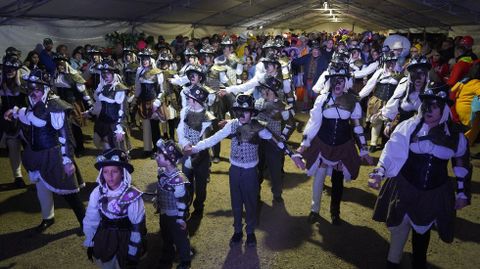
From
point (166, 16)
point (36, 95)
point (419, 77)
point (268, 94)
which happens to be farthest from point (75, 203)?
point (166, 16)

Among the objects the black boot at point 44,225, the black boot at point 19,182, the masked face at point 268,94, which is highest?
the masked face at point 268,94

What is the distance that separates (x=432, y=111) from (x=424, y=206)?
93cm

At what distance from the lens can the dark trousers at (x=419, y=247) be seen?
3603mm

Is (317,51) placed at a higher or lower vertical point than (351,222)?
higher

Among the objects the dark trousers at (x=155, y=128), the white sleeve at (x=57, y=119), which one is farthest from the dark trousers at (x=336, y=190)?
the dark trousers at (x=155, y=128)

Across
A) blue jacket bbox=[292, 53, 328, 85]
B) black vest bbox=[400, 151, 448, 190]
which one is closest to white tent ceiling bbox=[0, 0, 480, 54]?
blue jacket bbox=[292, 53, 328, 85]

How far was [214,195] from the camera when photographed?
602 cm

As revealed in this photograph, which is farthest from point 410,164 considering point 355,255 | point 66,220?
point 66,220

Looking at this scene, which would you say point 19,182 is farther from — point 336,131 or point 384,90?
point 384,90

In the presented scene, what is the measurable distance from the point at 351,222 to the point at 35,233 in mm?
4509

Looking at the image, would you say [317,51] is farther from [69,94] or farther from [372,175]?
[372,175]

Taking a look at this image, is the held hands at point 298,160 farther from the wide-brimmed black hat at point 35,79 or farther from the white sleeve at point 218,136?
the wide-brimmed black hat at point 35,79

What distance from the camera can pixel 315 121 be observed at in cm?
471

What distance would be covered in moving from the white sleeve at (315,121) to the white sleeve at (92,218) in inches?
109
